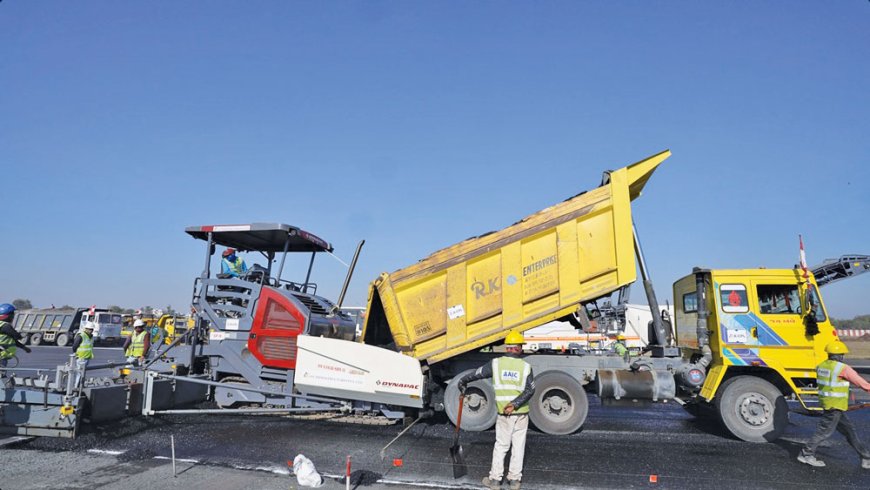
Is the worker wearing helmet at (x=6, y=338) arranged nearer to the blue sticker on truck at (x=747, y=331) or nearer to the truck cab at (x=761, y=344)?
the truck cab at (x=761, y=344)

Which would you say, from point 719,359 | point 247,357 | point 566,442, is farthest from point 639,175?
point 247,357

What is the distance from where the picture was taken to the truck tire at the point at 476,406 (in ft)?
25.0

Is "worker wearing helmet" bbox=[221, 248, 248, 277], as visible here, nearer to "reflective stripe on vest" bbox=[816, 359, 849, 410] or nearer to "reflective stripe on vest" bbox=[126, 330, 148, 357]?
"reflective stripe on vest" bbox=[126, 330, 148, 357]

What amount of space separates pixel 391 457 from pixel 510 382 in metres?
1.98

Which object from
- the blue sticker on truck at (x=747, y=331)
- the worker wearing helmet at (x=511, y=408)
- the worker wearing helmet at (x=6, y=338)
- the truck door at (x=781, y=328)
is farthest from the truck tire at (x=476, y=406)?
the worker wearing helmet at (x=6, y=338)

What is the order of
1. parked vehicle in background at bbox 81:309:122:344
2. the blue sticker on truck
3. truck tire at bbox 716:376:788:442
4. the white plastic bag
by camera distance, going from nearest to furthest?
1. the white plastic bag
2. truck tire at bbox 716:376:788:442
3. the blue sticker on truck
4. parked vehicle in background at bbox 81:309:122:344

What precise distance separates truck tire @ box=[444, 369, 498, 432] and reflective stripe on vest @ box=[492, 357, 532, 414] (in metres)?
2.46

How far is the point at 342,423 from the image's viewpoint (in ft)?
27.3

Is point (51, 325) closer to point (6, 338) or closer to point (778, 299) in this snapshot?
point (6, 338)

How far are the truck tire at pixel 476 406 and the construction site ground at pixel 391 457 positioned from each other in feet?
0.57

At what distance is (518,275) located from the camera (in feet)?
25.3

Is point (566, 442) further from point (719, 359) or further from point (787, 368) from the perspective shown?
point (787, 368)

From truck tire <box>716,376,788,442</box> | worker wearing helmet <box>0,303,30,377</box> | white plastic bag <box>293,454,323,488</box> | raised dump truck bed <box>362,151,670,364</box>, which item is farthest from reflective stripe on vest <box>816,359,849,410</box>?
worker wearing helmet <box>0,303,30,377</box>

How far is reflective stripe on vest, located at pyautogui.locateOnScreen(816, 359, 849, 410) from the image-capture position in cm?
609
